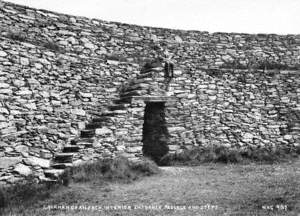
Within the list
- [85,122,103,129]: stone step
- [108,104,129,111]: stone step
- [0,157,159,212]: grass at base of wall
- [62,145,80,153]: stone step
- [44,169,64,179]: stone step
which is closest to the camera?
[0,157,159,212]: grass at base of wall

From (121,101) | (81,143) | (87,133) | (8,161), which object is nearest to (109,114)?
(121,101)

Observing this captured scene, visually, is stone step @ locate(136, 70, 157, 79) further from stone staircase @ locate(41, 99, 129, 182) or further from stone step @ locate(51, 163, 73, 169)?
stone step @ locate(51, 163, 73, 169)

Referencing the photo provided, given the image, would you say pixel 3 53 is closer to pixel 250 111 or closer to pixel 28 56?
pixel 28 56

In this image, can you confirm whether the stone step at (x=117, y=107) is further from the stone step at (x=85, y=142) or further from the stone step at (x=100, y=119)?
the stone step at (x=85, y=142)

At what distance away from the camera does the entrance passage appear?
451 inches

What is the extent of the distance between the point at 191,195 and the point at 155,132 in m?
4.45

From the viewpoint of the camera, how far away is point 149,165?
31.9 feet

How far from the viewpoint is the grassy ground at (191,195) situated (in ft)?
21.0

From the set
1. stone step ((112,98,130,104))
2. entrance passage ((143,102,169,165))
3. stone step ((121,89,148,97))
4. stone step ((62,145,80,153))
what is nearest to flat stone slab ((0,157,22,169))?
stone step ((62,145,80,153))

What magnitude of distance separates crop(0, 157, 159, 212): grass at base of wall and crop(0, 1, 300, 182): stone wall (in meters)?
0.58

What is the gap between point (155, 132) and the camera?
11.7 meters

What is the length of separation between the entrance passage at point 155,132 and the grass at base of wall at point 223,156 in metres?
0.48

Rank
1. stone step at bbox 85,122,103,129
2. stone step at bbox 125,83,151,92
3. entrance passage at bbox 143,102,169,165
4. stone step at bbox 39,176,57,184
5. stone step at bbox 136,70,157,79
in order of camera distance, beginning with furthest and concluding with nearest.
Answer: stone step at bbox 136,70,157,79, entrance passage at bbox 143,102,169,165, stone step at bbox 125,83,151,92, stone step at bbox 85,122,103,129, stone step at bbox 39,176,57,184

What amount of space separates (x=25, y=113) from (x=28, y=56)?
1657 millimetres
